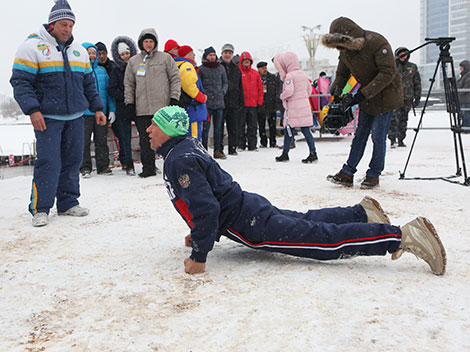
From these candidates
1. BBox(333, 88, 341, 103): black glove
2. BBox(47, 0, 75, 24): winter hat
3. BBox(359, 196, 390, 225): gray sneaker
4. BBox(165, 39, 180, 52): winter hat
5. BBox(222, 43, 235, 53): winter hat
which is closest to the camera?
BBox(359, 196, 390, 225): gray sneaker

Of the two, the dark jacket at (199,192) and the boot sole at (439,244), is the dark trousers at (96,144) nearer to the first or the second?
the dark jacket at (199,192)

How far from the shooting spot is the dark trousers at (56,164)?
3.91 m

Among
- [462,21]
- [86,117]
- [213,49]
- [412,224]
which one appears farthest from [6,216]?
[462,21]

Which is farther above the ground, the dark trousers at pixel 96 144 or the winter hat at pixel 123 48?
the winter hat at pixel 123 48

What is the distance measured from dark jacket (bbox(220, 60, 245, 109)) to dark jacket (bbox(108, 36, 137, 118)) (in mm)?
2474

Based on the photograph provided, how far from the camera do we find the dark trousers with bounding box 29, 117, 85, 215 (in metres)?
3.91

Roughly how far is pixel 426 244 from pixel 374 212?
474mm

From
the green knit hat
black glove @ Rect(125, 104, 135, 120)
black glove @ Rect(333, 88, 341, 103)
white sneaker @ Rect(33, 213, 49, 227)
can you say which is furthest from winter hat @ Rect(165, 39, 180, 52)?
the green knit hat

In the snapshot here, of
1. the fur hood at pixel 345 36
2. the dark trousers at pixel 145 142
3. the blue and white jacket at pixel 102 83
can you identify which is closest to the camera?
the fur hood at pixel 345 36

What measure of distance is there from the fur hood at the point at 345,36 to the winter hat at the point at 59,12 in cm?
256

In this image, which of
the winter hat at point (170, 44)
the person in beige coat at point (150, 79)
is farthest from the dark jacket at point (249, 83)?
the person in beige coat at point (150, 79)

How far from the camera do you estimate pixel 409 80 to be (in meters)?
9.18

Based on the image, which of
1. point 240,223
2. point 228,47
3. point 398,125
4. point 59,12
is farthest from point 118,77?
point 398,125

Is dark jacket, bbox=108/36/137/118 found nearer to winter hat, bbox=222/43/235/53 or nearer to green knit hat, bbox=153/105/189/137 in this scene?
winter hat, bbox=222/43/235/53
